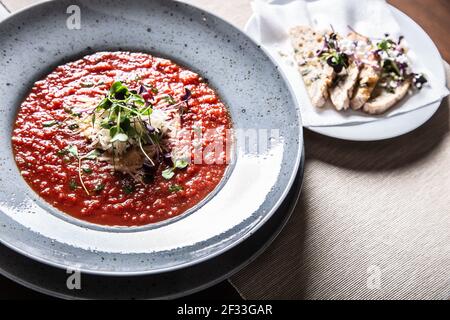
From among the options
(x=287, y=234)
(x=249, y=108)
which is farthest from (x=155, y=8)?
(x=287, y=234)

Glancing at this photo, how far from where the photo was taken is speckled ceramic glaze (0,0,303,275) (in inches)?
94.0

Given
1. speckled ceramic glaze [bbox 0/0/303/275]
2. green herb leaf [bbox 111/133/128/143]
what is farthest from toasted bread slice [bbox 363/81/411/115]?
green herb leaf [bbox 111/133/128/143]

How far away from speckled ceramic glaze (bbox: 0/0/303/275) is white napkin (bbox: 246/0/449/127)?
33 cm

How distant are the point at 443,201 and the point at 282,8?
1515mm

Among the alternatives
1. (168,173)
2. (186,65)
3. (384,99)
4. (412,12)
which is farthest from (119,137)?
(412,12)

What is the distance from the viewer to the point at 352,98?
3.18 metres

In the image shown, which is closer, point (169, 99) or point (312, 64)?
point (169, 99)

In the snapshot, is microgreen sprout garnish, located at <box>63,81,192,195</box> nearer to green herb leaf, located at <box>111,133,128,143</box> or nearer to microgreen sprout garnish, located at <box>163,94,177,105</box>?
green herb leaf, located at <box>111,133,128,143</box>

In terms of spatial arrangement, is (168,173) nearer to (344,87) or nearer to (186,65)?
(186,65)

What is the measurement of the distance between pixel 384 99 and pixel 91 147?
1620mm

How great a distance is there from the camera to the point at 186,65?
124 inches

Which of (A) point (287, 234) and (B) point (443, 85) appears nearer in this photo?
(A) point (287, 234)
